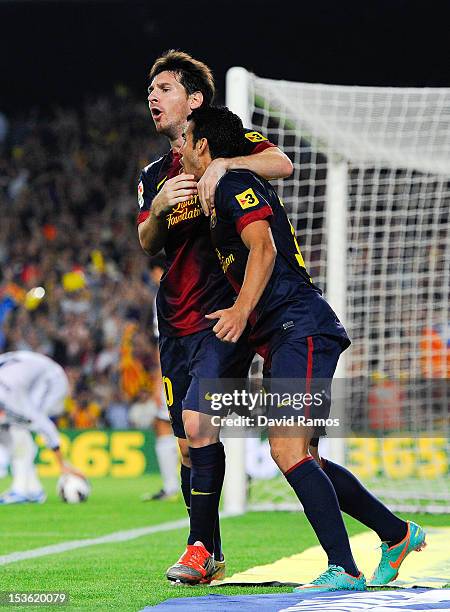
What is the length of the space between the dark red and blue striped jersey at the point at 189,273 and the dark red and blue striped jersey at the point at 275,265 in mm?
344

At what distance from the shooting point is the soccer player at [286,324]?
168 inches

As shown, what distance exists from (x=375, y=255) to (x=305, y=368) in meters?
7.83

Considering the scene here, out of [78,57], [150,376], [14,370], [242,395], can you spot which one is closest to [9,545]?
[242,395]

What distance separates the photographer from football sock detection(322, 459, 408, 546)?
4633 mm

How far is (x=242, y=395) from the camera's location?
4773mm

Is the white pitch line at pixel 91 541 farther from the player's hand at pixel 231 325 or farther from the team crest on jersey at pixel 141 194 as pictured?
Answer: the player's hand at pixel 231 325

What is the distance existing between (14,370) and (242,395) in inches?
235

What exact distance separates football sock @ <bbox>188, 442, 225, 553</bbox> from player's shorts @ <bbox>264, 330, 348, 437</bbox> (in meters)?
0.51

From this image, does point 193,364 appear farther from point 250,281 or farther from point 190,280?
point 250,281

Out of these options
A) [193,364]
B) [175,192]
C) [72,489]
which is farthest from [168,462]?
[175,192]

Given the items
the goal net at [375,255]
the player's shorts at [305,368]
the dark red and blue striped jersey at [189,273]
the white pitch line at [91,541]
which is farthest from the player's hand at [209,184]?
the goal net at [375,255]

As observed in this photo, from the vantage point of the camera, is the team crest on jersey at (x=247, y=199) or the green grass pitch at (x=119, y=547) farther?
the green grass pitch at (x=119, y=547)

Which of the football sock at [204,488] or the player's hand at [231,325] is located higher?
the player's hand at [231,325]

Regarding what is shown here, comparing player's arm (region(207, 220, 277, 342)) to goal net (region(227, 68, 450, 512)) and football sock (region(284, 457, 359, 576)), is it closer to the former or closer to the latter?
football sock (region(284, 457, 359, 576))
